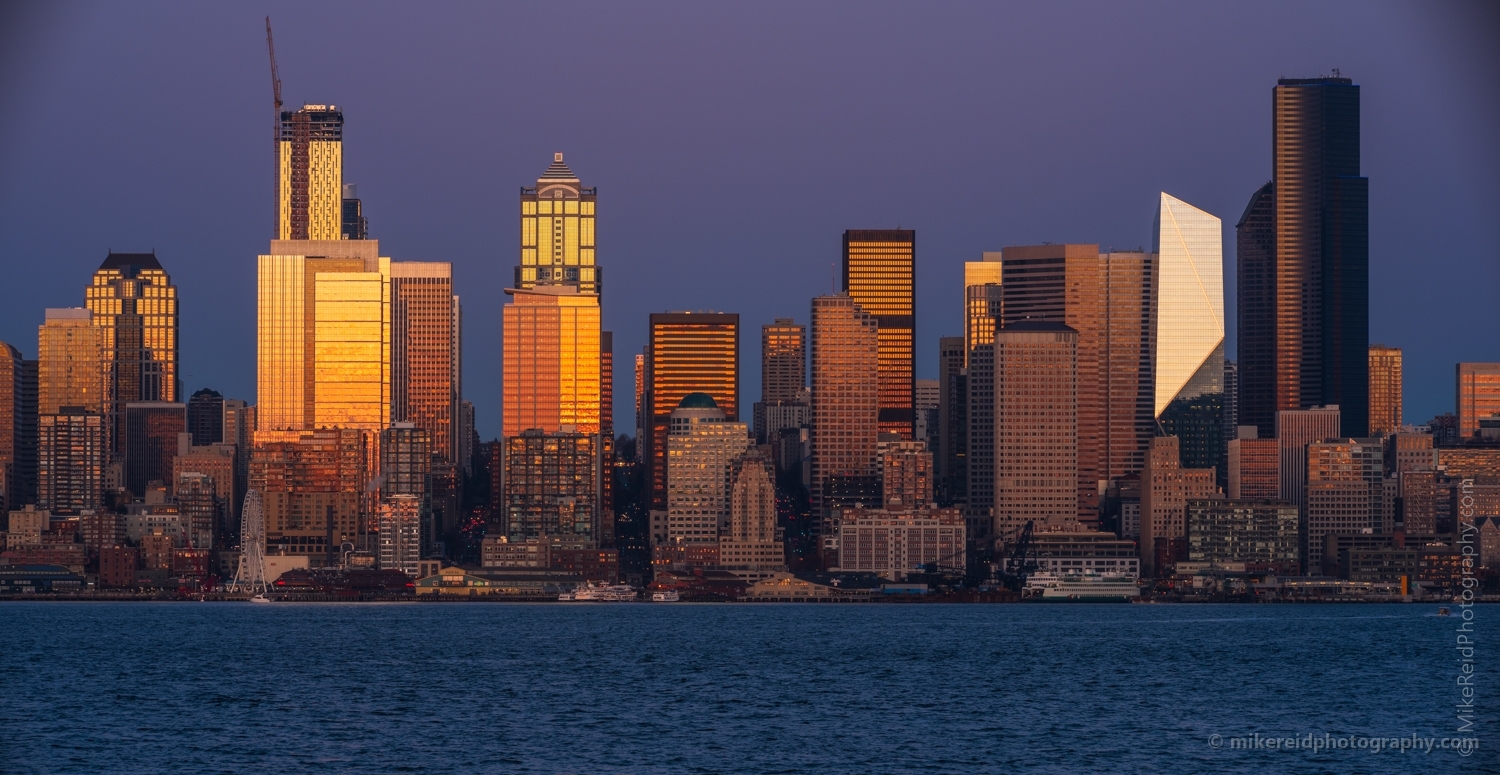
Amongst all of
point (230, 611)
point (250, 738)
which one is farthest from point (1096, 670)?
point (230, 611)

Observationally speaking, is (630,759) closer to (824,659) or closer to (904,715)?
(904,715)

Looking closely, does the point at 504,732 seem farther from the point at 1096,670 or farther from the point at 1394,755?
the point at 1096,670

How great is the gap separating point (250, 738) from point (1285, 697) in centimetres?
4668

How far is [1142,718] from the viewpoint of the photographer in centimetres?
9312

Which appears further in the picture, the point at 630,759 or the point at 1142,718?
the point at 1142,718

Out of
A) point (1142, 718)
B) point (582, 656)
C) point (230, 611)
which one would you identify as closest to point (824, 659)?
point (582, 656)

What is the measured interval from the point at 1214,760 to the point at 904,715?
58.6ft

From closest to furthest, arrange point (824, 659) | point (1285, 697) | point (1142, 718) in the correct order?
point (1142, 718) < point (1285, 697) < point (824, 659)

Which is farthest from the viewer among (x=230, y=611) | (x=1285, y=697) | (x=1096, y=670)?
(x=230, y=611)

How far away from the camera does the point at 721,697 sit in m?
102

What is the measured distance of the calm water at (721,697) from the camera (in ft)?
263

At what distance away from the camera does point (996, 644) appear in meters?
143

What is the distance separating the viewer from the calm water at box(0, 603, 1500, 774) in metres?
80.1

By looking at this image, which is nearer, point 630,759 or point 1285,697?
point 630,759
